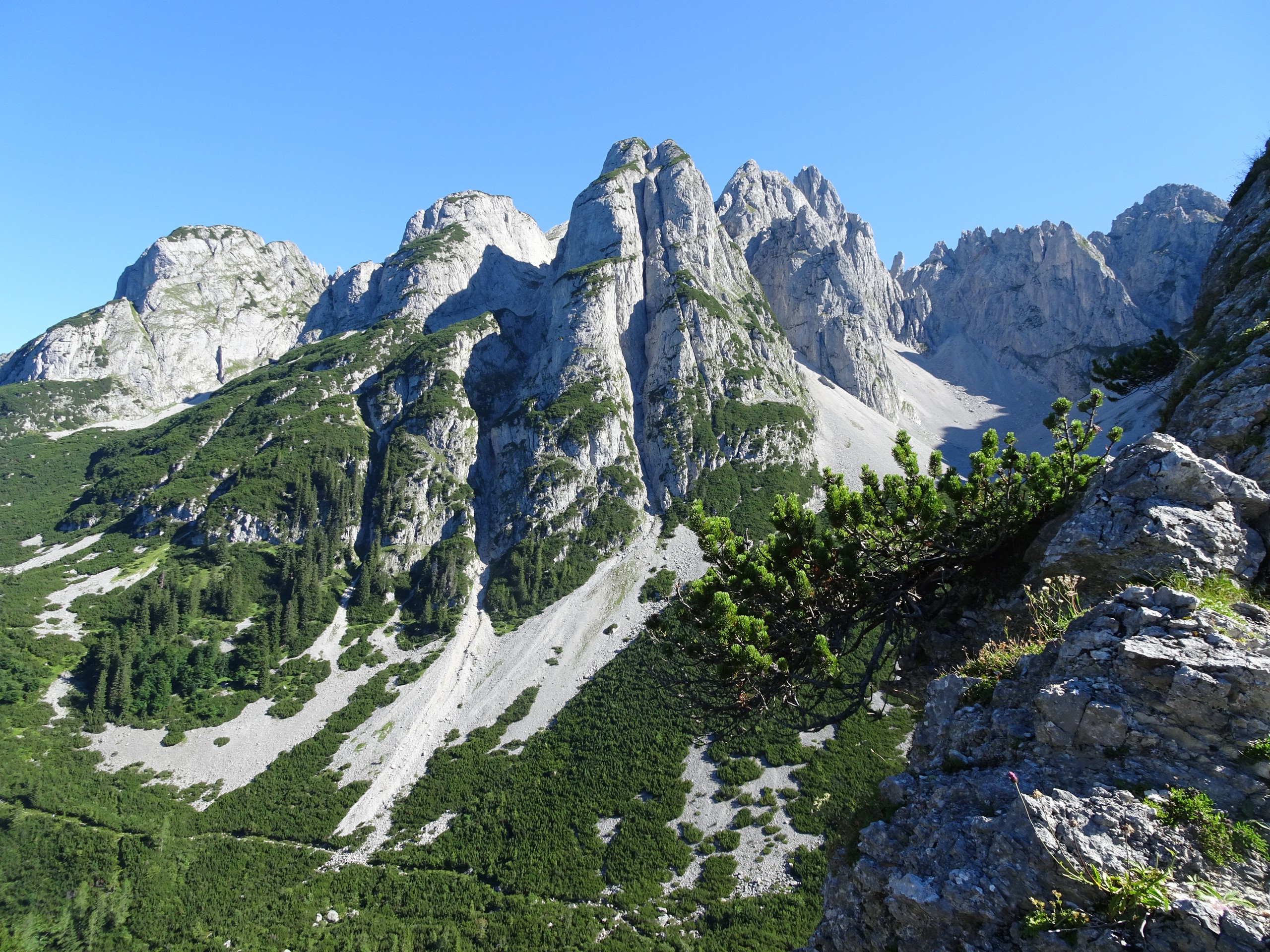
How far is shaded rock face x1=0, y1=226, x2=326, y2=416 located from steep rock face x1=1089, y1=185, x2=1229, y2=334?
922 feet

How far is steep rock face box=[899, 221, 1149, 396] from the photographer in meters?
164

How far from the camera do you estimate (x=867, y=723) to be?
5888cm

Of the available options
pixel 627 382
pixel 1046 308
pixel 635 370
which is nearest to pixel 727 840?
pixel 627 382

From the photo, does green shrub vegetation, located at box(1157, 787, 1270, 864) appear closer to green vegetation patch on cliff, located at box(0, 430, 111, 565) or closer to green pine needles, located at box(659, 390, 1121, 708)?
green pine needles, located at box(659, 390, 1121, 708)

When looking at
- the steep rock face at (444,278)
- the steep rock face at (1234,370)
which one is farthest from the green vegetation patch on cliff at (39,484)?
the steep rock face at (1234,370)

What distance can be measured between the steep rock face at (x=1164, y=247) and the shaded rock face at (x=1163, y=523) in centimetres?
20936

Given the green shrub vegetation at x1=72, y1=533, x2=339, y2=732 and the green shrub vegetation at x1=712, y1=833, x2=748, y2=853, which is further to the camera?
the green shrub vegetation at x1=72, y1=533, x2=339, y2=732

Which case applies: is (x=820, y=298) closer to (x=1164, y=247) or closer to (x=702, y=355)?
(x=702, y=355)

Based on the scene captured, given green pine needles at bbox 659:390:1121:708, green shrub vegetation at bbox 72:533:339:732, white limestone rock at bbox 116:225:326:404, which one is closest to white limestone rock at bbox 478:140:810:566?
green shrub vegetation at bbox 72:533:339:732

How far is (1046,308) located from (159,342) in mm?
286286

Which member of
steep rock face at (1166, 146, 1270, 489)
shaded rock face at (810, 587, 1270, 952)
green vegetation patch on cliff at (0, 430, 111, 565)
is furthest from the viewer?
green vegetation patch on cliff at (0, 430, 111, 565)

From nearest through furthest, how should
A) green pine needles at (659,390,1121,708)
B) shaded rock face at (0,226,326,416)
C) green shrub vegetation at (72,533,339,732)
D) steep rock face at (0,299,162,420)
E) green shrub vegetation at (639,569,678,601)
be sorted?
green pine needles at (659,390,1121,708), green shrub vegetation at (72,533,339,732), green shrub vegetation at (639,569,678,601), steep rock face at (0,299,162,420), shaded rock face at (0,226,326,416)

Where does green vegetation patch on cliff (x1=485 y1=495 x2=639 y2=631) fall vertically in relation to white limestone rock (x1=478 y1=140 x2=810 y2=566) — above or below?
below

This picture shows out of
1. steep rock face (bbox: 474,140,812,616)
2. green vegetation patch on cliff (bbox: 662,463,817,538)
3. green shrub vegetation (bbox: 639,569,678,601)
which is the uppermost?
steep rock face (bbox: 474,140,812,616)
